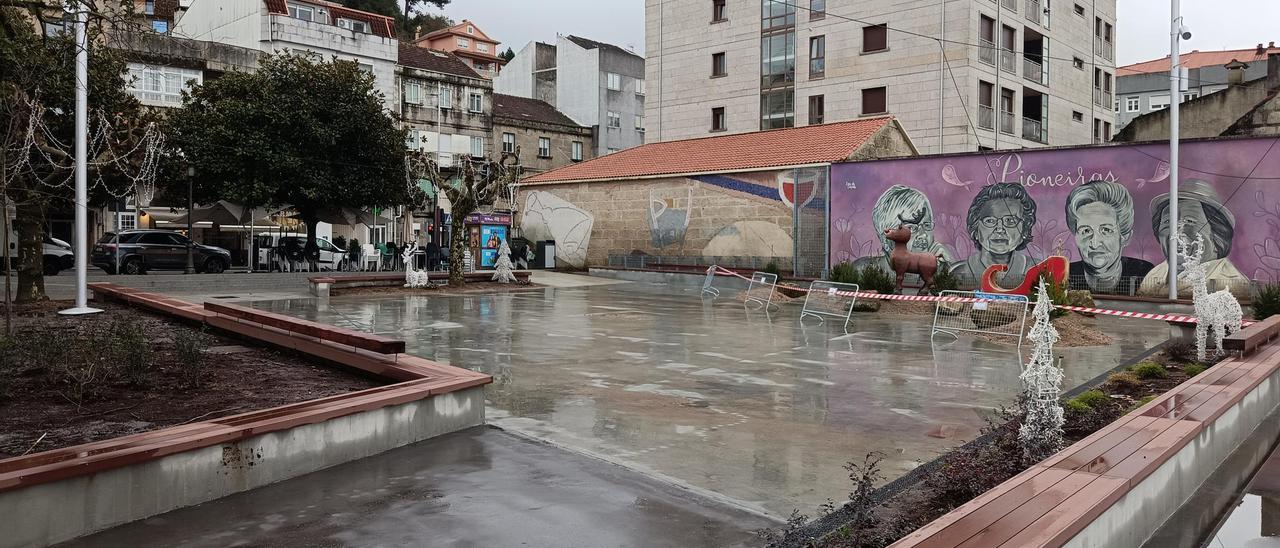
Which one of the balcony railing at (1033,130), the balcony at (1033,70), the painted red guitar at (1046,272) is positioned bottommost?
the painted red guitar at (1046,272)

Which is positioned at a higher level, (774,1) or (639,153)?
(774,1)

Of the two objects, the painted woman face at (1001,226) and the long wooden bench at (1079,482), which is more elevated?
the painted woman face at (1001,226)

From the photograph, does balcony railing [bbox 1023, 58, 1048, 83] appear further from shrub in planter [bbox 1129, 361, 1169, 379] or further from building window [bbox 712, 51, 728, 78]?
shrub in planter [bbox 1129, 361, 1169, 379]

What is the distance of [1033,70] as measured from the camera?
38.0 meters

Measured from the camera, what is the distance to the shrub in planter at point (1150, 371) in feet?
28.4

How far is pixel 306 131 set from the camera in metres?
31.3

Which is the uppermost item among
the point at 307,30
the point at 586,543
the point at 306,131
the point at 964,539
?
the point at 307,30

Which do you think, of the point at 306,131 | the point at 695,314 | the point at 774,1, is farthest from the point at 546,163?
the point at 695,314

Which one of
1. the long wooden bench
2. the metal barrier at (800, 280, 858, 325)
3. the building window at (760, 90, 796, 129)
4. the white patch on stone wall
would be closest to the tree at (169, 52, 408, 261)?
the white patch on stone wall

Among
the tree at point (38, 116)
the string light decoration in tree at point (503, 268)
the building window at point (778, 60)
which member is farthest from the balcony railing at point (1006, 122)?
the tree at point (38, 116)

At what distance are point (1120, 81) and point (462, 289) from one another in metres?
65.7

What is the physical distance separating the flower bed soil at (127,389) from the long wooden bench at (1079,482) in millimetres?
4854

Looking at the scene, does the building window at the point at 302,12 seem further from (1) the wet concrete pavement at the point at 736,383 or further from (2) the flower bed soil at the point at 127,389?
(2) the flower bed soil at the point at 127,389

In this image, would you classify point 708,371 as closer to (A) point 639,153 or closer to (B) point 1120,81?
(A) point 639,153
